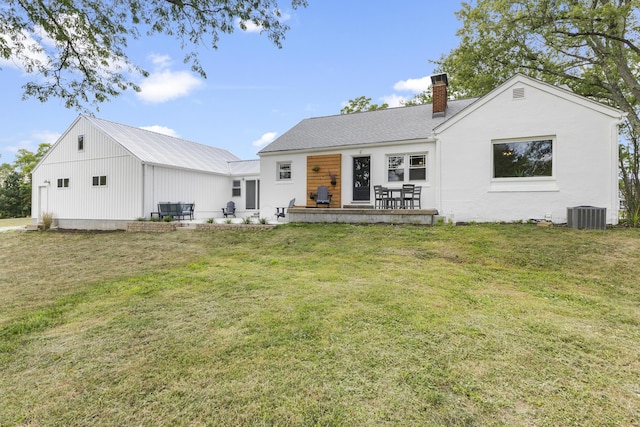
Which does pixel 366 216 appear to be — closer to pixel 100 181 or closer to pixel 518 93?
pixel 518 93

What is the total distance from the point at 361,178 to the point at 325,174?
61.6 inches

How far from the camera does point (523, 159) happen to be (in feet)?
32.7

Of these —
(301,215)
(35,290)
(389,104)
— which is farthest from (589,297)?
(389,104)

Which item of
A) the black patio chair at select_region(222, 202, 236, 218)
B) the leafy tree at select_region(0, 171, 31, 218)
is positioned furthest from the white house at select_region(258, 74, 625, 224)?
the leafy tree at select_region(0, 171, 31, 218)

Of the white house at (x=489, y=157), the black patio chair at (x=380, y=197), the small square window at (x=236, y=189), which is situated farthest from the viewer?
the small square window at (x=236, y=189)

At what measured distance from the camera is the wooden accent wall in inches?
520

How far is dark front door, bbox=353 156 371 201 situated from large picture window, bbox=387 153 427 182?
2.97ft

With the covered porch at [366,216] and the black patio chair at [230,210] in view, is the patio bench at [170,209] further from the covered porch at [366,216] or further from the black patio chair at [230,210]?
the covered porch at [366,216]

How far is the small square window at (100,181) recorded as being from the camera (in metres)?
15.8

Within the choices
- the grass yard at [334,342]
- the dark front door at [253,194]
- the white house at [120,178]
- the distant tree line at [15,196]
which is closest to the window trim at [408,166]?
the grass yard at [334,342]

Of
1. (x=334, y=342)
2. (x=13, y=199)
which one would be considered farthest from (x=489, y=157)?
(x=13, y=199)

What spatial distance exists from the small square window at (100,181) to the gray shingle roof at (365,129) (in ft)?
27.4

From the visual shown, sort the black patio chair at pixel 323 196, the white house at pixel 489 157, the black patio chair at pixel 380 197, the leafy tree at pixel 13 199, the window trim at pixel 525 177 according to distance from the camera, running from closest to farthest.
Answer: the white house at pixel 489 157, the window trim at pixel 525 177, the black patio chair at pixel 380 197, the black patio chair at pixel 323 196, the leafy tree at pixel 13 199

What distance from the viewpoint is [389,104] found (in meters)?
27.1
